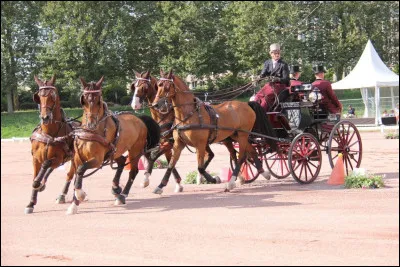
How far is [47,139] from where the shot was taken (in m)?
11.4

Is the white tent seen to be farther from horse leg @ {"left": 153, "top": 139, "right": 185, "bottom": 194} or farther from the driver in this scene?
horse leg @ {"left": 153, "top": 139, "right": 185, "bottom": 194}

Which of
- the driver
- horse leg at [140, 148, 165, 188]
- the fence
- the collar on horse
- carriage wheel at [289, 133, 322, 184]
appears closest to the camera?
the collar on horse

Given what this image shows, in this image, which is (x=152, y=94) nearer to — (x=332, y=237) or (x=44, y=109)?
(x=44, y=109)

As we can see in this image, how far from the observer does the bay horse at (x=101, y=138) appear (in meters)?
11.2

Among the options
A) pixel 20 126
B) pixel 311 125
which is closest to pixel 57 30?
pixel 20 126

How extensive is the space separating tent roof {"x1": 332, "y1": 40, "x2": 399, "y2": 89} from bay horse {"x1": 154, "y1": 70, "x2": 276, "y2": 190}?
24.4 m

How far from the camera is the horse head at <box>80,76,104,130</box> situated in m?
11.2

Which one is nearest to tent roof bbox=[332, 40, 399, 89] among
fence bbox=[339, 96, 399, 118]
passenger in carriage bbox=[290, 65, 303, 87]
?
fence bbox=[339, 96, 399, 118]

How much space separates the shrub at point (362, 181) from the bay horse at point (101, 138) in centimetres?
403

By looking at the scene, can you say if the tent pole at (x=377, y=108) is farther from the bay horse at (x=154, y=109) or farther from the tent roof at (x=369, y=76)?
the bay horse at (x=154, y=109)

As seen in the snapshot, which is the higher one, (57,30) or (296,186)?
(57,30)

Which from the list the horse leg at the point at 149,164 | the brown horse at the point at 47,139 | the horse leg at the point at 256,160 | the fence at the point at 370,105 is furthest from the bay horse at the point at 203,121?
the fence at the point at 370,105

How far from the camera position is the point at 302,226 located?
31.2ft

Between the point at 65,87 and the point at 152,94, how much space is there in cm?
3621
